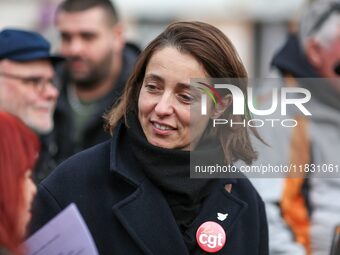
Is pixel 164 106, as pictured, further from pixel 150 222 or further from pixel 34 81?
pixel 34 81

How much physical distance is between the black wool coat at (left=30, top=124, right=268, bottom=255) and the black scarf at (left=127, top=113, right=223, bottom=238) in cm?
3

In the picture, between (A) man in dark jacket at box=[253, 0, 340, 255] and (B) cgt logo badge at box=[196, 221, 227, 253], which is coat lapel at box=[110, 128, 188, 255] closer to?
(B) cgt logo badge at box=[196, 221, 227, 253]

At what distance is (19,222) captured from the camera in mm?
2752

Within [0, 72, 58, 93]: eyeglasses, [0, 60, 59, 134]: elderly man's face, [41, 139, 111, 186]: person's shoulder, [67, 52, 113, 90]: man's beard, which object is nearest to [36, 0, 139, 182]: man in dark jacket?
[67, 52, 113, 90]: man's beard

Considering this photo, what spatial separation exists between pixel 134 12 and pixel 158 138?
13.1 meters

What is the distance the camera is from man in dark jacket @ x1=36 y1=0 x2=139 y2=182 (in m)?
5.54

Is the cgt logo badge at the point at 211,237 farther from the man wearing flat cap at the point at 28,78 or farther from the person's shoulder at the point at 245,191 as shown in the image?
the man wearing flat cap at the point at 28,78

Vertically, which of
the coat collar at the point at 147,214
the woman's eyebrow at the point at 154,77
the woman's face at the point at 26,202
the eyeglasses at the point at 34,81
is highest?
the woman's eyebrow at the point at 154,77

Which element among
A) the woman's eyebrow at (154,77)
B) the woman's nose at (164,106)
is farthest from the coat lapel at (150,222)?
the woman's eyebrow at (154,77)

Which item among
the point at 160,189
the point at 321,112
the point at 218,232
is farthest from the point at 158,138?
the point at 321,112

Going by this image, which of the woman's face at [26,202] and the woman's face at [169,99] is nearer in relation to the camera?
the woman's face at [26,202]

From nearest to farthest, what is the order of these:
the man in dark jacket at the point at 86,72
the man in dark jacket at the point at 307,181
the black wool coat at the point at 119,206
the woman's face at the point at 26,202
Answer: the woman's face at the point at 26,202 → the black wool coat at the point at 119,206 → the man in dark jacket at the point at 307,181 → the man in dark jacket at the point at 86,72

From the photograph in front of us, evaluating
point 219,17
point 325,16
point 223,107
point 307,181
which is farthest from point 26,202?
point 219,17

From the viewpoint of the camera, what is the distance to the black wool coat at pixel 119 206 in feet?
10.7
